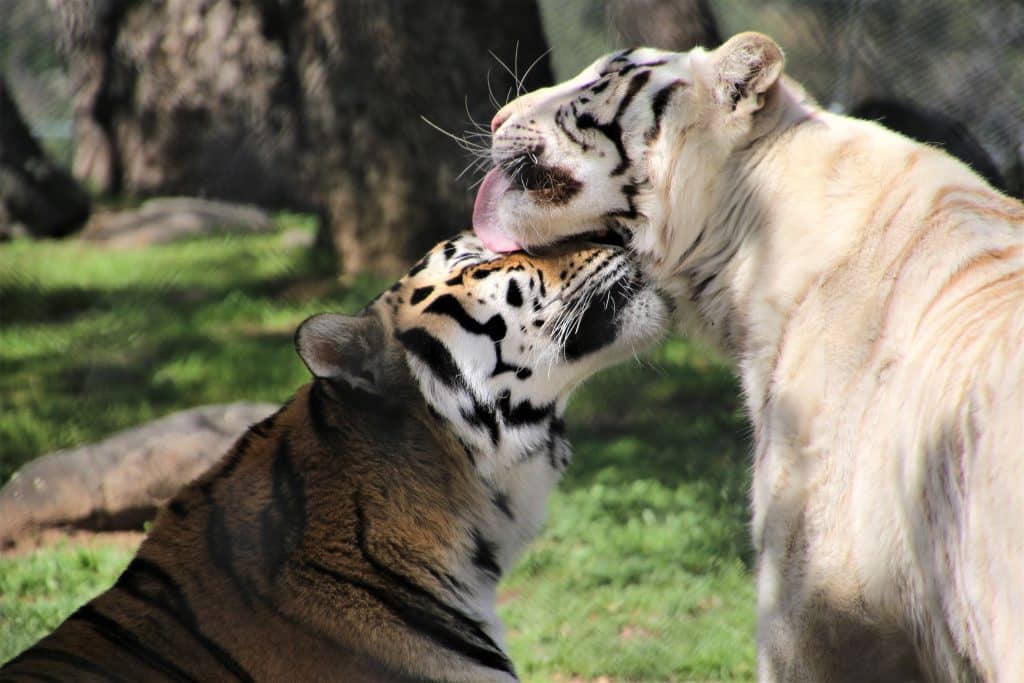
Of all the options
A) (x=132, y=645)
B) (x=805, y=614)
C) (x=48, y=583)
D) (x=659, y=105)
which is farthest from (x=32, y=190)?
(x=805, y=614)

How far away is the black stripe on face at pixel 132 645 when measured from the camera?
2.03 metres

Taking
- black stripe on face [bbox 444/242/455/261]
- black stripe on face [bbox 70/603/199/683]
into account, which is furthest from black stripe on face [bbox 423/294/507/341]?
black stripe on face [bbox 70/603/199/683]

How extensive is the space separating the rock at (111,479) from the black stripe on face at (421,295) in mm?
1775

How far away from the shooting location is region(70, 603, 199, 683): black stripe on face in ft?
6.64

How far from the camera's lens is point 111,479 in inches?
159

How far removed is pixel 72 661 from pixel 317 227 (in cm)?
303

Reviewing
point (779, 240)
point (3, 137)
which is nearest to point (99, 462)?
point (3, 137)

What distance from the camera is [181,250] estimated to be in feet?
13.2

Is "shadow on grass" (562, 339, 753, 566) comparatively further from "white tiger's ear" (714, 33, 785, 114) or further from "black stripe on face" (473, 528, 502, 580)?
"white tiger's ear" (714, 33, 785, 114)

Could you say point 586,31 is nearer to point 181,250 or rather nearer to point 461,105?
point 461,105

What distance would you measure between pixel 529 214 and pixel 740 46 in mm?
533

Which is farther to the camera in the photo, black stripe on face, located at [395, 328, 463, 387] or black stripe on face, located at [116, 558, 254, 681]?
black stripe on face, located at [395, 328, 463, 387]

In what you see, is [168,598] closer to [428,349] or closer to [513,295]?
[428,349]

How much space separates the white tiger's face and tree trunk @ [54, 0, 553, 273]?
7.29 ft
